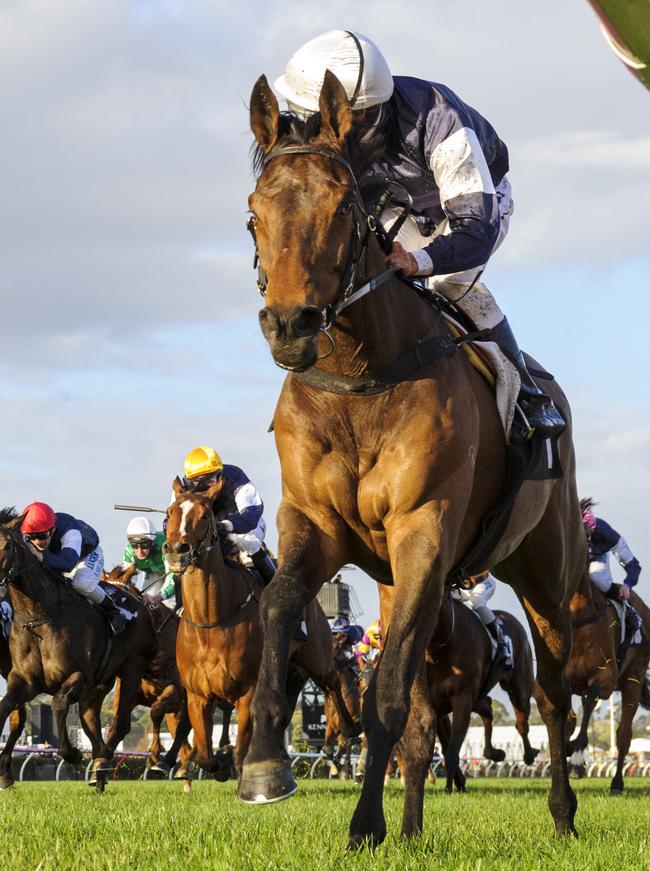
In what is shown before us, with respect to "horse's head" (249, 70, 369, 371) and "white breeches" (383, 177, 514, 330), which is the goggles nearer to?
"white breeches" (383, 177, 514, 330)

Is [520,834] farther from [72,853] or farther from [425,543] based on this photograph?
[72,853]

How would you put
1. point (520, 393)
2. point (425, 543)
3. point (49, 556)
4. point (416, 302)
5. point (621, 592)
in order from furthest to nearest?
point (621, 592), point (49, 556), point (520, 393), point (416, 302), point (425, 543)

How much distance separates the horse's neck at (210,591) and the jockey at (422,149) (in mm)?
6621

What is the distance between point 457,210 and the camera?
5812mm

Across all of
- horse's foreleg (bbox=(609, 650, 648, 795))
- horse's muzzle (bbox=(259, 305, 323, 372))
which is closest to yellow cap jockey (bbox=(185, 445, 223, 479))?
horse's foreleg (bbox=(609, 650, 648, 795))

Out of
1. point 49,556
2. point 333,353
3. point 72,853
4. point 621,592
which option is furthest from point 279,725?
point 621,592

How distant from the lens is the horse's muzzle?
4473 millimetres

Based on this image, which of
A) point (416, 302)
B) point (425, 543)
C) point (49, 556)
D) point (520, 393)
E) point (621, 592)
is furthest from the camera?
point (621, 592)

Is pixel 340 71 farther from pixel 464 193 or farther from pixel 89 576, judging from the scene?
pixel 89 576

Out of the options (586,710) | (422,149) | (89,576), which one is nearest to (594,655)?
(586,710)

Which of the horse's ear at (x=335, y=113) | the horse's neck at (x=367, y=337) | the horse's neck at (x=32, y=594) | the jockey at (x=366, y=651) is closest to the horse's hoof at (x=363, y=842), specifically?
the horse's neck at (x=367, y=337)

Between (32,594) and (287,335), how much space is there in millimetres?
9947

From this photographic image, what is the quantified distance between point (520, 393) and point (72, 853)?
3.23m

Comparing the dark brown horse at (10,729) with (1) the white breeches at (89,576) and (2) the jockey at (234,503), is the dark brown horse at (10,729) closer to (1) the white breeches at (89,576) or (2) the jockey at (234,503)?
(1) the white breeches at (89,576)
